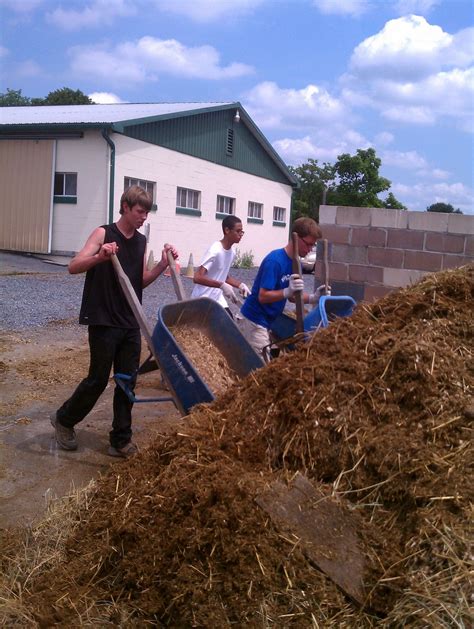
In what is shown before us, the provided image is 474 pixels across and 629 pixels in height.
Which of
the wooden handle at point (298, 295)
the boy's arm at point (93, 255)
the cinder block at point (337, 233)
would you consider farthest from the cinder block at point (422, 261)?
the boy's arm at point (93, 255)

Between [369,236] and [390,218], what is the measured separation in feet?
1.02

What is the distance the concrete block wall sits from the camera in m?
6.70

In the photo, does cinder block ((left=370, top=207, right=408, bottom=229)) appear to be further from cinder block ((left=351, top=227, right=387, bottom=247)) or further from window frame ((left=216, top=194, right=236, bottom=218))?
window frame ((left=216, top=194, right=236, bottom=218))

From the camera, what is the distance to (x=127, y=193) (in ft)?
14.7

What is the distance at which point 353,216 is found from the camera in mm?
7270

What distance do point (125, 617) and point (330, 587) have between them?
2.75 ft

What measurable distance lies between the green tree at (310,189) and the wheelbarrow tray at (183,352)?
34871mm

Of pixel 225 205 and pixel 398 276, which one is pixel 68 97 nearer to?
pixel 225 205

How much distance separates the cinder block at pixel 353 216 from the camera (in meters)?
7.18

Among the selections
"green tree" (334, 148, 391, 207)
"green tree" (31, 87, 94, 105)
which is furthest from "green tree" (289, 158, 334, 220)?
"green tree" (31, 87, 94, 105)

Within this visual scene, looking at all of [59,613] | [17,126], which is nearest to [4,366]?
[59,613]

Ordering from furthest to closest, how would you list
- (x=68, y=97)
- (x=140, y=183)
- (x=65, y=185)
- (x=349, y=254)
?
(x=68, y=97) → (x=140, y=183) → (x=65, y=185) → (x=349, y=254)

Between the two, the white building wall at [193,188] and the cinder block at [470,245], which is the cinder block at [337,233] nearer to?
the cinder block at [470,245]

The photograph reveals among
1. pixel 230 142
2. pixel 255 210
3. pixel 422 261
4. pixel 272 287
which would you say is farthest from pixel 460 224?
pixel 255 210
